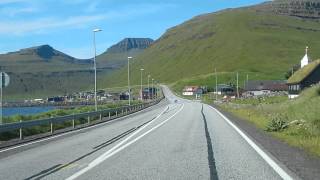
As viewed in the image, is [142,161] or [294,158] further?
[294,158]

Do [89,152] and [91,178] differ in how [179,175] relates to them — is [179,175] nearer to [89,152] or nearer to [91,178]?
[91,178]

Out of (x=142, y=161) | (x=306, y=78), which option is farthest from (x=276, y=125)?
(x=306, y=78)

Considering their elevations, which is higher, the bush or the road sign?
the road sign

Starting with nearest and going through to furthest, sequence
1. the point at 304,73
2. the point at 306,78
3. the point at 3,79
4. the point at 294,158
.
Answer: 1. the point at 294,158
2. the point at 3,79
3. the point at 306,78
4. the point at 304,73

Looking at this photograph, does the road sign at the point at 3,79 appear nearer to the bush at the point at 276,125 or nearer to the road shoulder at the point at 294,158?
the road shoulder at the point at 294,158

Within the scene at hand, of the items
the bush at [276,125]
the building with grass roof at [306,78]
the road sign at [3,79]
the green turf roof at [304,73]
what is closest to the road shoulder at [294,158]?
the bush at [276,125]

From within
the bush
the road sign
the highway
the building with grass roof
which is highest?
the building with grass roof

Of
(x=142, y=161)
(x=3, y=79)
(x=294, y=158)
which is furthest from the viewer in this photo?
(x=3, y=79)

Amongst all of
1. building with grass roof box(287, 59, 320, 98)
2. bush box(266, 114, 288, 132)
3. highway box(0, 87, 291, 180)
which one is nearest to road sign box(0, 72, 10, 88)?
highway box(0, 87, 291, 180)

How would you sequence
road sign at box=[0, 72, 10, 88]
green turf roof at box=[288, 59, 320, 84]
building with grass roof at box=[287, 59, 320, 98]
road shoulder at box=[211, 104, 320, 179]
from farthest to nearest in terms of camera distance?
green turf roof at box=[288, 59, 320, 84], building with grass roof at box=[287, 59, 320, 98], road sign at box=[0, 72, 10, 88], road shoulder at box=[211, 104, 320, 179]

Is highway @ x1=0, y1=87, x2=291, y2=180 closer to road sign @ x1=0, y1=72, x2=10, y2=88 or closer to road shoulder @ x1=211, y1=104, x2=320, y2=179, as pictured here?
road shoulder @ x1=211, y1=104, x2=320, y2=179

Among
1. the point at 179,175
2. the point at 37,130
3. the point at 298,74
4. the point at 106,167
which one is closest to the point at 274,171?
the point at 179,175

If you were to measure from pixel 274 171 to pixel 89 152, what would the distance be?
22.0 ft

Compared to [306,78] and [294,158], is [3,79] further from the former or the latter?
[306,78]
